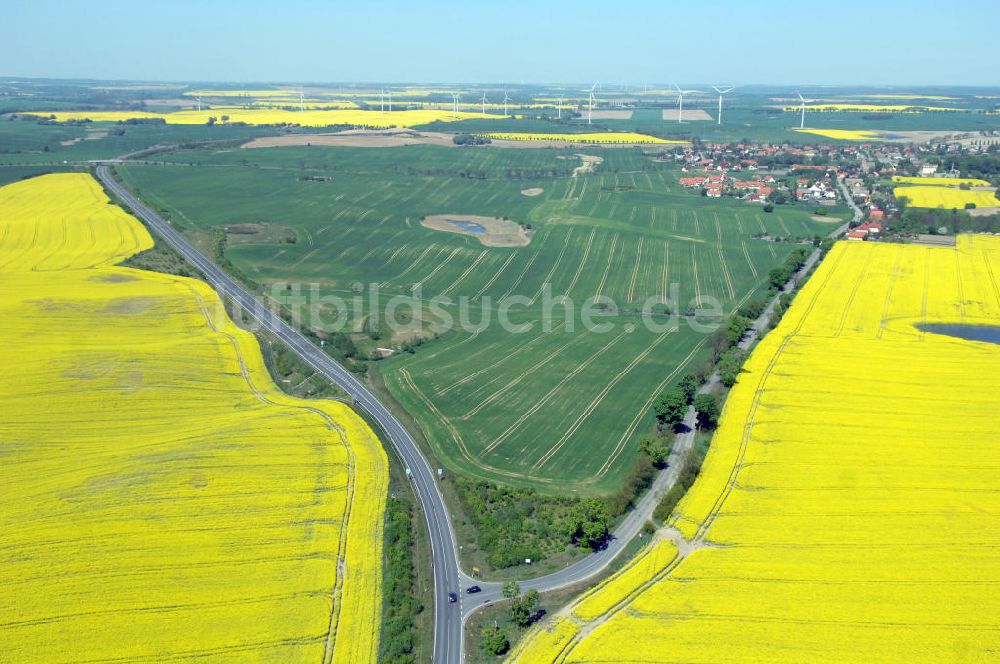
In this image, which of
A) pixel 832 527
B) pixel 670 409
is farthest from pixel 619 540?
pixel 670 409

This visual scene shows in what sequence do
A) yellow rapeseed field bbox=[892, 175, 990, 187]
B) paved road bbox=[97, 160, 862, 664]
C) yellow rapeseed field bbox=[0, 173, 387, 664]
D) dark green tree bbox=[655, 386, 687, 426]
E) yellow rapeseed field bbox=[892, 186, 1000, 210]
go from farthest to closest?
yellow rapeseed field bbox=[892, 175, 990, 187], yellow rapeseed field bbox=[892, 186, 1000, 210], dark green tree bbox=[655, 386, 687, 426], paved road bbox=[97, 160, 862, 664], yellow rapeseed field bbox=[0, 173, 387, 664]

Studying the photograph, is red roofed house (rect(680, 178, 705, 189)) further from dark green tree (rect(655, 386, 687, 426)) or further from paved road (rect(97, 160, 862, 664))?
dark green tree (rect(655, 386, 687, 426))

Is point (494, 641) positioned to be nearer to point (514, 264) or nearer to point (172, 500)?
point (172, 500)

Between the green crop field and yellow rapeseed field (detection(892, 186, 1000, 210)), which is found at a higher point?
yellow rapeseed field (detection(892, 186, 1000, 210))

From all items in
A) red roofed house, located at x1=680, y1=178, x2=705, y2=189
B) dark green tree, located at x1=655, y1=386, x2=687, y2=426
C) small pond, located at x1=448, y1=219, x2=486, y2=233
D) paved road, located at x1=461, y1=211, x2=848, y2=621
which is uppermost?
red roofed house, located at x1=680, y1=178, x2=705, y2=189

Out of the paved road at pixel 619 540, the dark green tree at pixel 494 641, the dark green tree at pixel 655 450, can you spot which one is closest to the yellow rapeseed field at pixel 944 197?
the paved road at pixel 619 540

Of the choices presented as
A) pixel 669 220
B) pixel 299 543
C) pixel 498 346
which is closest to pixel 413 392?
pixel 498 346

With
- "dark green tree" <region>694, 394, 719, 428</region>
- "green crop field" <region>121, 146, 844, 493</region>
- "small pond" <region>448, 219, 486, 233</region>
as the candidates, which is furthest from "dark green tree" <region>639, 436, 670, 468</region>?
"small pond" <region>448, 219, 486, 233</region>
